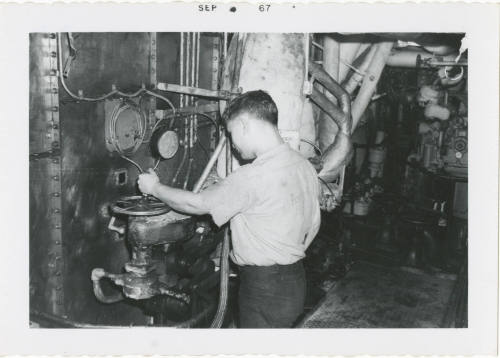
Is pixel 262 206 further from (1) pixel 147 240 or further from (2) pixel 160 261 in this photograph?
(2) pixel 160 261

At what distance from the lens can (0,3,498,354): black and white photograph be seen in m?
2.27

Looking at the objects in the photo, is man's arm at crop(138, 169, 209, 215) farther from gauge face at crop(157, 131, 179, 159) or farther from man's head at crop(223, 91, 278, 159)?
gauge face at crop(157, 131, 179, 159)

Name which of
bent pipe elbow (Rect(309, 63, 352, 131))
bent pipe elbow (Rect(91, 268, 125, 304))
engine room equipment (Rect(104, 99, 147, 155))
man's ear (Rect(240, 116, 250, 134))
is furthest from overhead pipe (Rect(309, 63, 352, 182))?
bent pipe elbow (Rect(91, 268, 125, 304))

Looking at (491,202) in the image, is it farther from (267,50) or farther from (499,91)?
(267,50)

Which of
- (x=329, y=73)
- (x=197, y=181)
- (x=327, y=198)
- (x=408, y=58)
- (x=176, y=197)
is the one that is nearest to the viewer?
(x=176, y=197)

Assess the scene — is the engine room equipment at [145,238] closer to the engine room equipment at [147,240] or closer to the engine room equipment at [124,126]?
the engine room equipment at [147,240]

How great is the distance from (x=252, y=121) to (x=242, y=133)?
0.29ft

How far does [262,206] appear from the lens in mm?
2312

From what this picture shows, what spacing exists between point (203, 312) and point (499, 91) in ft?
7.79

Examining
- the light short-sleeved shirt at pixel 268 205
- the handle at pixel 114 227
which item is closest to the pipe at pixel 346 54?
the light short-sleeved shirt at pixel 268 205

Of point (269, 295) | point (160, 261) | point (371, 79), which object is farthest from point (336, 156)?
point (160, 261)

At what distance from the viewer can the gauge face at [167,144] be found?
9.20ft

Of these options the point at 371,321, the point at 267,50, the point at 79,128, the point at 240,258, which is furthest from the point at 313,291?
the point at 79,128

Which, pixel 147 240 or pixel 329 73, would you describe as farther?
pixel 329 73
